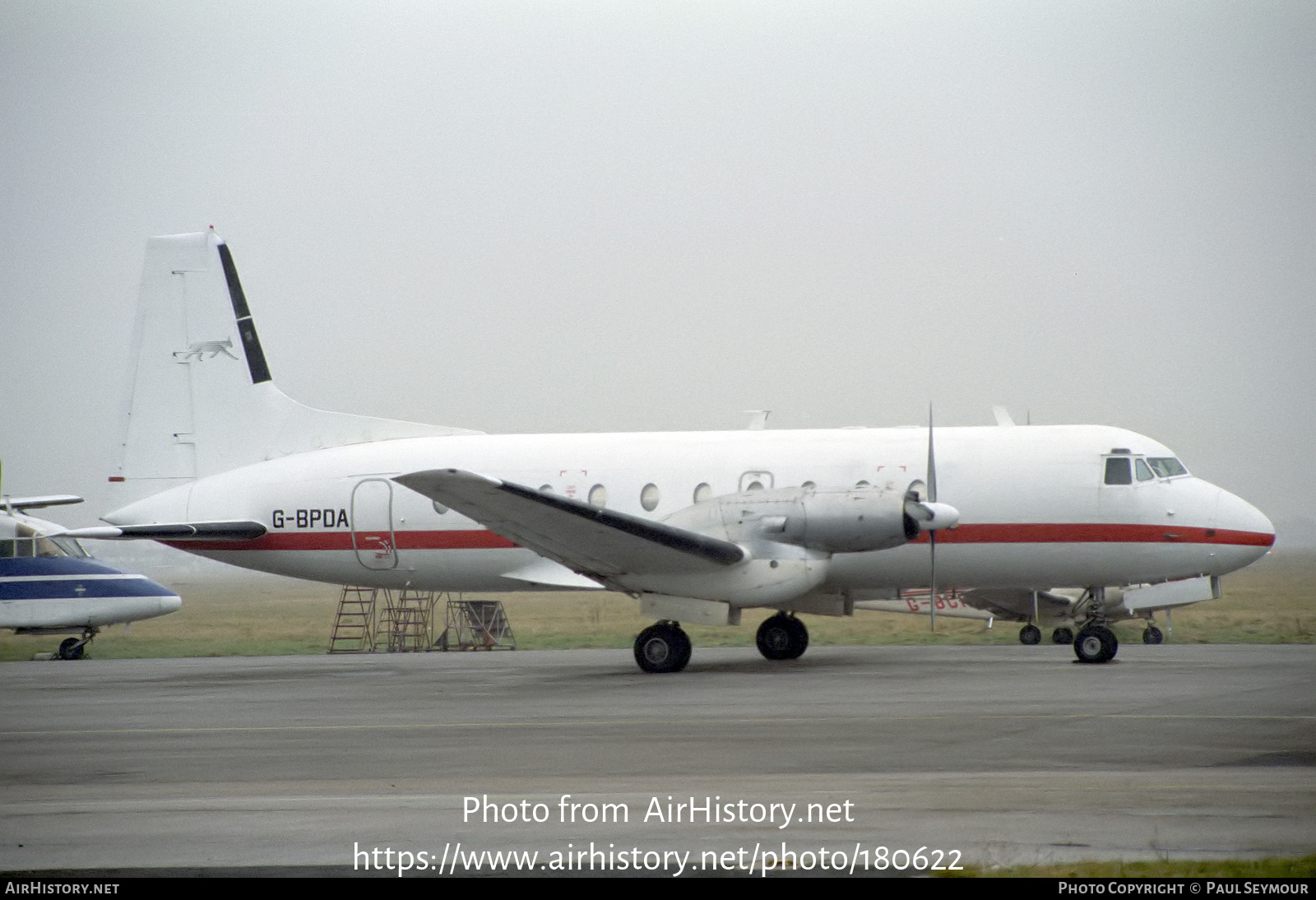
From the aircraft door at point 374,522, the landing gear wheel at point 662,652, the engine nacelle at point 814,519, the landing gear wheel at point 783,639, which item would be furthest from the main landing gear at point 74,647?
the engine nacelle at point 814,519

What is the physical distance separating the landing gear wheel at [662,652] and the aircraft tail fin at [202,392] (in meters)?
5.53

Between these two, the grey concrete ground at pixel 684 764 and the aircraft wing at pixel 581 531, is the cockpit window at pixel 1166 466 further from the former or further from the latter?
the aircraft wing at pixel 581 531

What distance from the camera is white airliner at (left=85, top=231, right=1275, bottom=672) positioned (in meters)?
17.1

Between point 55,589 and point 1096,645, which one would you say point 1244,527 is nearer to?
point 1096,645

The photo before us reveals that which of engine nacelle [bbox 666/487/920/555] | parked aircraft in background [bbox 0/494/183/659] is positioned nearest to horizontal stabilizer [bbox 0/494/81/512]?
parked aircraft in background [bbox 0/494/183/659]

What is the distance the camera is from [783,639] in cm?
1956

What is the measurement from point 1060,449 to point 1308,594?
946cm

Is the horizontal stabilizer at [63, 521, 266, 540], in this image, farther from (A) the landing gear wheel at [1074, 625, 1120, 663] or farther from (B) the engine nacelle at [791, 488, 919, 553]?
(A) the landing gear wheel at [1074, 625, 1120, 663]

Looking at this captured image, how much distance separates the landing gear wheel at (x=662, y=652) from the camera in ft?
57.3

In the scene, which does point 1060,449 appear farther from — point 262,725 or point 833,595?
point 262,725

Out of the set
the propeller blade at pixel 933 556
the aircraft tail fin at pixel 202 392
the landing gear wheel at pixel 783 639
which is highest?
the aircraft tail fin at pixel 202 392

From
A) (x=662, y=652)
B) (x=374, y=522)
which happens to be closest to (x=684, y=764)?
(x=662, y=652)

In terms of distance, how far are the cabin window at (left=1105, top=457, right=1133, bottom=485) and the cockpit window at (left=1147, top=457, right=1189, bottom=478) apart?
13.7 inches
